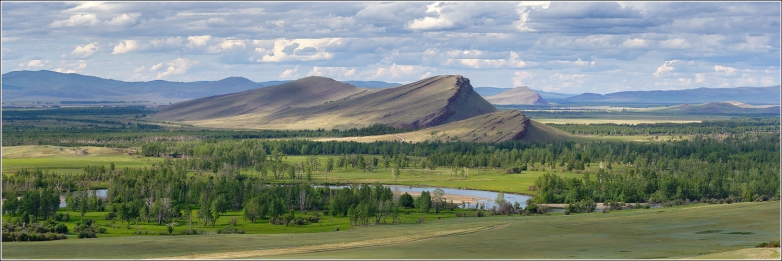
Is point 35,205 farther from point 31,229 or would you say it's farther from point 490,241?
point 490,241

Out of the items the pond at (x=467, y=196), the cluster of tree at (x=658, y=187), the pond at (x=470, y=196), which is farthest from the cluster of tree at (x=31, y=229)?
the cluster of tree at (x=658, y=187)

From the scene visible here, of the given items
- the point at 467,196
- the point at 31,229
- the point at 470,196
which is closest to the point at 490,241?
the point at 31,229

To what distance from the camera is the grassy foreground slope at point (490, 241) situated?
74.2m

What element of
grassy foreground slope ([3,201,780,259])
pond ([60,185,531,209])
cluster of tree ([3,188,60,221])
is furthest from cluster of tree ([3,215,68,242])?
pond ([60,185,531,209])

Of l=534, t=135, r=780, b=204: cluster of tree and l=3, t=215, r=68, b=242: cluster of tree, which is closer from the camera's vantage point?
l=3, t=215, r=68, b=242: cluster of tree

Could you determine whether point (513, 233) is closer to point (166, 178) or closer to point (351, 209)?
point (351, 209)

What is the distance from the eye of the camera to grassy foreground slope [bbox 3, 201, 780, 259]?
243ft

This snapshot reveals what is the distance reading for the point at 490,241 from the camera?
84938mm

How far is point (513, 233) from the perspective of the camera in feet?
299

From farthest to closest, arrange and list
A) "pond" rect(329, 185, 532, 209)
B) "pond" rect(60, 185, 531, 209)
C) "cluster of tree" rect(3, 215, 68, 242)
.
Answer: "pond" rect(329, 185, 532, 209)
"pond" rect(60, 185, 531, 209)
"cluster of tree" rect(3, 215, 68, 242)

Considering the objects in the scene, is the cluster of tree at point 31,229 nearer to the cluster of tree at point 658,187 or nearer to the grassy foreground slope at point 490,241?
the grassy foreground slope at point 490,241

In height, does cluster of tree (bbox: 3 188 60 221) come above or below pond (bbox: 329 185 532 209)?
above

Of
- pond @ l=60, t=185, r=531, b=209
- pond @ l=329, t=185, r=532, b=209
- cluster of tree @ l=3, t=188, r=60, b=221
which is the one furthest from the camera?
pond @ l=329, t=185, r=532, b=209

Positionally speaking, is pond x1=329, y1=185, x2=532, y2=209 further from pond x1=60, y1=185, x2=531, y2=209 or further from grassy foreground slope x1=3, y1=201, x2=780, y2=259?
grassy foreground slope x1=3, y1=201, x2=780, y2=259
